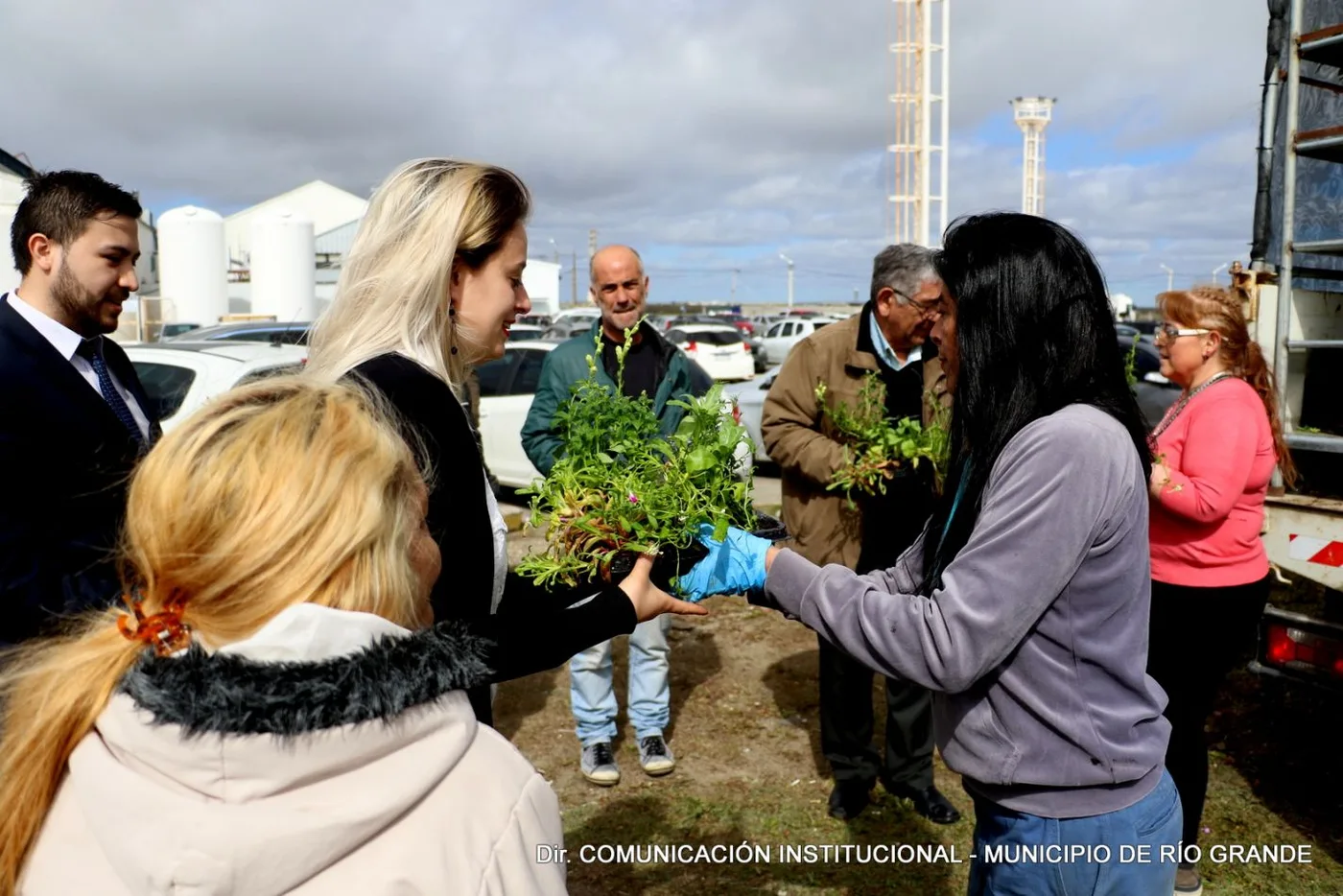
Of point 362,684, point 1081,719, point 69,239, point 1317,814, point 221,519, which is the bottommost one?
point 1317,814

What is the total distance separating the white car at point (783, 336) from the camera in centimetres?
3122

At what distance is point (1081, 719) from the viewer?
5.98 ft

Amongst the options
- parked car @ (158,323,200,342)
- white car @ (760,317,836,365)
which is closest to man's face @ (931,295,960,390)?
parked car @ (158,323,200,342)

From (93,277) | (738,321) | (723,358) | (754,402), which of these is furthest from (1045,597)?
(738,321)

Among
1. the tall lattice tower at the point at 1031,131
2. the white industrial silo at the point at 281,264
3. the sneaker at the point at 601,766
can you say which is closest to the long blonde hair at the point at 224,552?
the sneaker at the point at 601,766

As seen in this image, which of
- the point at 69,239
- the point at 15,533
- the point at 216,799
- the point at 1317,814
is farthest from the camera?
the point at 1317,814

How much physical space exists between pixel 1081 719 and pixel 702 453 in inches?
38.8

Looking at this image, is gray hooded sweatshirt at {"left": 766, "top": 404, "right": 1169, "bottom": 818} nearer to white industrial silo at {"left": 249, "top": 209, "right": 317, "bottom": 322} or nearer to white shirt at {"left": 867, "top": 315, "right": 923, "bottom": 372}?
white shirt at {"left": 867, "top": 315, "right": 923, "bottom": 372}

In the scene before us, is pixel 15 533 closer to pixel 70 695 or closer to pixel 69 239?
pixel 69 239

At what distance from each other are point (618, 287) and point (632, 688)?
6.16ft

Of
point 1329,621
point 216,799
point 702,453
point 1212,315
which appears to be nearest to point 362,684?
point 216,799

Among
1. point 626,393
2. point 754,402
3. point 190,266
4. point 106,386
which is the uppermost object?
point 190,266

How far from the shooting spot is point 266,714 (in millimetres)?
1126

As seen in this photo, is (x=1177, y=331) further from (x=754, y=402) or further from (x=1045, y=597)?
(x=754, y=402)
